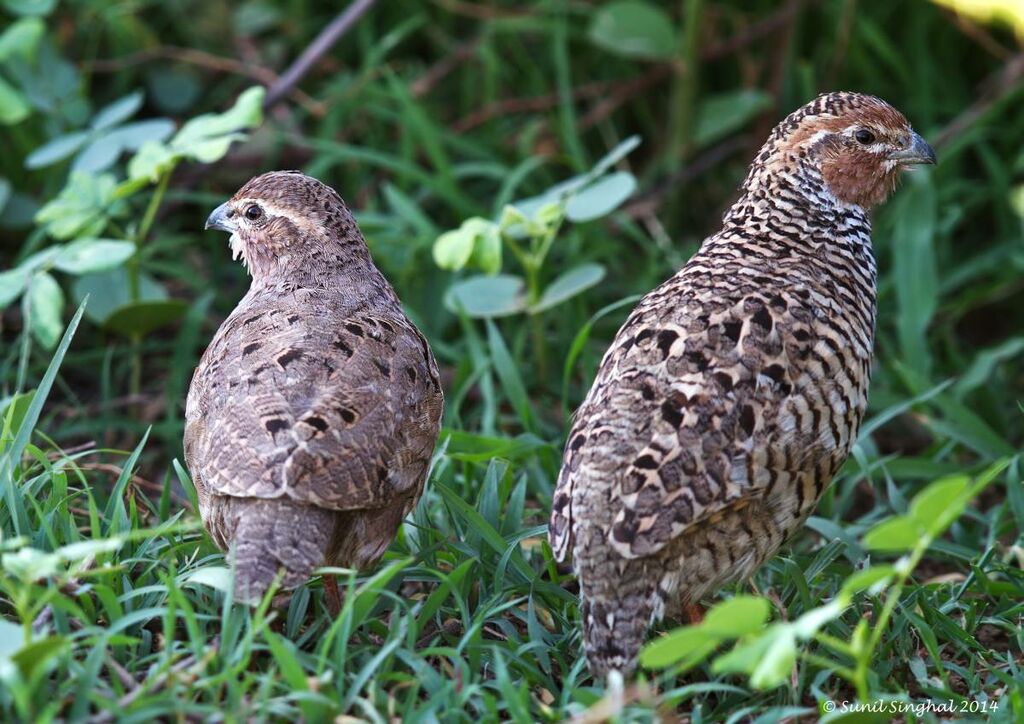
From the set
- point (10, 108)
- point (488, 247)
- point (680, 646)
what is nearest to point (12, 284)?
point (10, 108)

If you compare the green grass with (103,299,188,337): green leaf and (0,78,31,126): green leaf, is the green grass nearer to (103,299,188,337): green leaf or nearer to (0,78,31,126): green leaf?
(103,299,188,337): green leaf

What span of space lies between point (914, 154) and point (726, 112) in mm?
2846

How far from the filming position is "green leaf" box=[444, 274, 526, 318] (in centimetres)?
606

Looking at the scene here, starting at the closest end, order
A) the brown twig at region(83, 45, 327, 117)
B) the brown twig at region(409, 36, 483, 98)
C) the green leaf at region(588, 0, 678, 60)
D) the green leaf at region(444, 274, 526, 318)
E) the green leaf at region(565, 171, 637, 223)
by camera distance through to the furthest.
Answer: the green leaf at region(565, 171, 637, 223) < the green leaf at region(444, 274, 526, 318) < the brown twig at region(83, 45, 327, 117) < the green leaf at region(588, 0, 678, 60) < the brown twig at region(409, 36, 483, 98)

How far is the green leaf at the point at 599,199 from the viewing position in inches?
227

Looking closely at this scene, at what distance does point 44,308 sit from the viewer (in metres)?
5.40

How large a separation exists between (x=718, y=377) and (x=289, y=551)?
1.28 meters

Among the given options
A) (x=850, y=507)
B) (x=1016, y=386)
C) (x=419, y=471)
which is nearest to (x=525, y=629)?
(x=419, y=471)

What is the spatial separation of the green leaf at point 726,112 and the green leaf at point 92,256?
3.39m

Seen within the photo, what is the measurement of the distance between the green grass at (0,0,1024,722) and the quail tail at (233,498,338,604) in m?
0.09

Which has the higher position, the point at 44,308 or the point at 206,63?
the point at 206,63

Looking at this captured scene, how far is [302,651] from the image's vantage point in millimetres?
4023

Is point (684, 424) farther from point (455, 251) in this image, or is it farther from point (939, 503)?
point (455, 251)

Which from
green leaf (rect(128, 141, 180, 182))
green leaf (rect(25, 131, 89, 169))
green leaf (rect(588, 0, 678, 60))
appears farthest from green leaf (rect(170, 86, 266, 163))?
green leaf (rect(588, 0, 678, 60))
